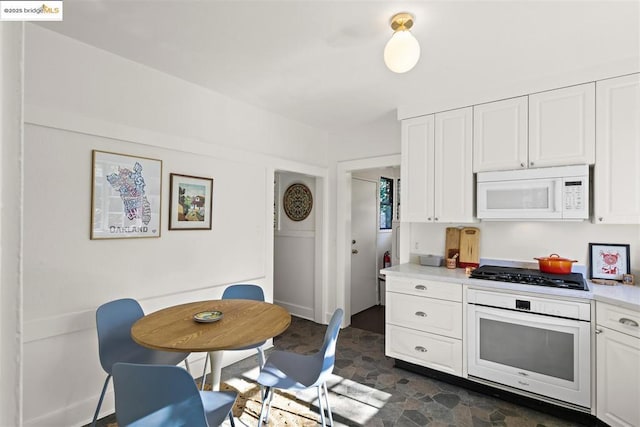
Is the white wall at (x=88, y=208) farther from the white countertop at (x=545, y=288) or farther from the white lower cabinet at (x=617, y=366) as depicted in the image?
the white lower cabinet at (x=617, y=366)

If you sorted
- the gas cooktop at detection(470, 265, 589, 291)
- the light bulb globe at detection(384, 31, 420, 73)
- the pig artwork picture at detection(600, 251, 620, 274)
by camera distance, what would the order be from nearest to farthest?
the light bulb globe at detection(384, 31, 420, 73)
the gas cooktop at detection(470, 265, 589, 291)
the pig artwork picture at detection(600, 251, 620, 274)

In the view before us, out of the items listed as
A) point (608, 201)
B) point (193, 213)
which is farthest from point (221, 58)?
point (608, 201)

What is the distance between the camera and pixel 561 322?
2.27 meters

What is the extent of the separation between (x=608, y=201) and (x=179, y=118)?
3.42m

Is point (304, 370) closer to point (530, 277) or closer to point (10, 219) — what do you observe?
point (530, 277)

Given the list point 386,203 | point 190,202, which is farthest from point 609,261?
point 190,202

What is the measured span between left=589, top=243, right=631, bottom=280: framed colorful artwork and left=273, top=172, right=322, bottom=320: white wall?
2.87 m

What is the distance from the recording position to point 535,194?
8.59 feet

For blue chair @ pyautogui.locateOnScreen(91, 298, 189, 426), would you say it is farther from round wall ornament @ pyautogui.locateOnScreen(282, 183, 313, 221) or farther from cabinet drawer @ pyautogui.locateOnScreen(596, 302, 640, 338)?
cabinet drawer @ pyautogui.locateOnScreen(596, 302, 640, 338)

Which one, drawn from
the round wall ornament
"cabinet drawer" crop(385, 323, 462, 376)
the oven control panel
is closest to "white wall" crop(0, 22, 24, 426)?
the oven control panel

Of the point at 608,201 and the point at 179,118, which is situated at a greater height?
the point at 179,118

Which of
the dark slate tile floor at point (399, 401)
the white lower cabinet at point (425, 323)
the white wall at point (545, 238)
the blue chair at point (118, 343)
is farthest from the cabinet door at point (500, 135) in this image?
the blue chair at point (118, 343)

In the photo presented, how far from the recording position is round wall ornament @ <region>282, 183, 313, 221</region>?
450 centimetres

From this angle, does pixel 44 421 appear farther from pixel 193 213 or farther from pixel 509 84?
pixel 509 84
